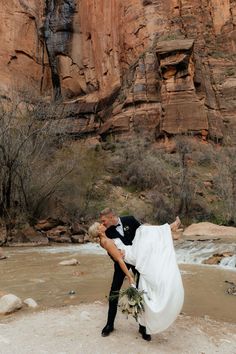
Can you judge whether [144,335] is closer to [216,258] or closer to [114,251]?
[114,251]

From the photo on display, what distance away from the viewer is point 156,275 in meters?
4.18

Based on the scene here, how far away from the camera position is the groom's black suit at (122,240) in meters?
4.51

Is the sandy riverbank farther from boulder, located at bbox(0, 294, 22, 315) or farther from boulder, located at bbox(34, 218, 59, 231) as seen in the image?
boulder, located at bbox(34, 218, 59, 231)

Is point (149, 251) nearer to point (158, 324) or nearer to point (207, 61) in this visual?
point (158, 324)

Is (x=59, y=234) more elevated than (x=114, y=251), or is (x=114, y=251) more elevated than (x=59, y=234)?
(x=114, y=251)

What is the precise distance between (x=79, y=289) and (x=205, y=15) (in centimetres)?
4116

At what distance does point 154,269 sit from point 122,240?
557 millimetres

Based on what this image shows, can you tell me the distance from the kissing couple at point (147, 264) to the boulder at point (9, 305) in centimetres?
204

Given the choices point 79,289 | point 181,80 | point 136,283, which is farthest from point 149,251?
point 181,80

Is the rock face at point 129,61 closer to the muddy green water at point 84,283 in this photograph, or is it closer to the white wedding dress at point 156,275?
the muddy green water at point 84,283

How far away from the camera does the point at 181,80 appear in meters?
35.3

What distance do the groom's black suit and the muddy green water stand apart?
214 centimetres

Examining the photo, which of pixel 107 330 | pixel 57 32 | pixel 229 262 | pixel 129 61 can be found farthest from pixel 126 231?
pixel 57 32

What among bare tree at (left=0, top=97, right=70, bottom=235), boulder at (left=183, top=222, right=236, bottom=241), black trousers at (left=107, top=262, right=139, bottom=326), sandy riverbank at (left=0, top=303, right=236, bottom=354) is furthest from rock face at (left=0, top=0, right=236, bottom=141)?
black trousers at (left=107, top=262, right=139, bottom=326)
